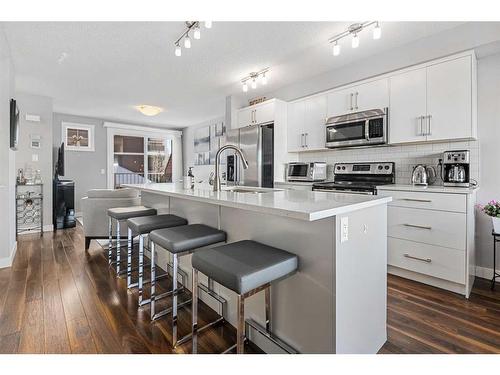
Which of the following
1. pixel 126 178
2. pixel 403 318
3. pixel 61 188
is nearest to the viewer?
pixel 403 318

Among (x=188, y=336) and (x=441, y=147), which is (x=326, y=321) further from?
(x=441, y=147)

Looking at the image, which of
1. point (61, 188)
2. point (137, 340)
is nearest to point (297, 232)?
point (137, 340)

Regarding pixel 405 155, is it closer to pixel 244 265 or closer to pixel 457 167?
pixel 457 167

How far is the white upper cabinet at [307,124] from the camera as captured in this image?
3658 millimetres

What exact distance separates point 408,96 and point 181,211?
260 centimetres

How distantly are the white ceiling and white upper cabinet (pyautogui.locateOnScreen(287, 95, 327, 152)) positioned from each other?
403 millimetres

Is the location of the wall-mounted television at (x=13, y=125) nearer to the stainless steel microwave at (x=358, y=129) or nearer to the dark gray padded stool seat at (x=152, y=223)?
the dark gray padded stool seat at (x=152, y=223)

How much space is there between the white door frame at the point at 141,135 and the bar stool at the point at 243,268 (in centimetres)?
651

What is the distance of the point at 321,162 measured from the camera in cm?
385

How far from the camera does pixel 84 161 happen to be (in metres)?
6.54

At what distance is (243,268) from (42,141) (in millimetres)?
5424

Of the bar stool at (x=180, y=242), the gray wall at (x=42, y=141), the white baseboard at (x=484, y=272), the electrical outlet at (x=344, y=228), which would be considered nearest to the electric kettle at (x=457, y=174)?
the white baseboard at (x=484, y=272)

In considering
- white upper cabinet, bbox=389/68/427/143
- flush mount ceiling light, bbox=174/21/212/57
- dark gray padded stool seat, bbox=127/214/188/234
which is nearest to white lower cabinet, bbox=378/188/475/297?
white upper cabinet, bbox=389/68/427/143

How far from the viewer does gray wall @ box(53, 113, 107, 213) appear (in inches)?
244
